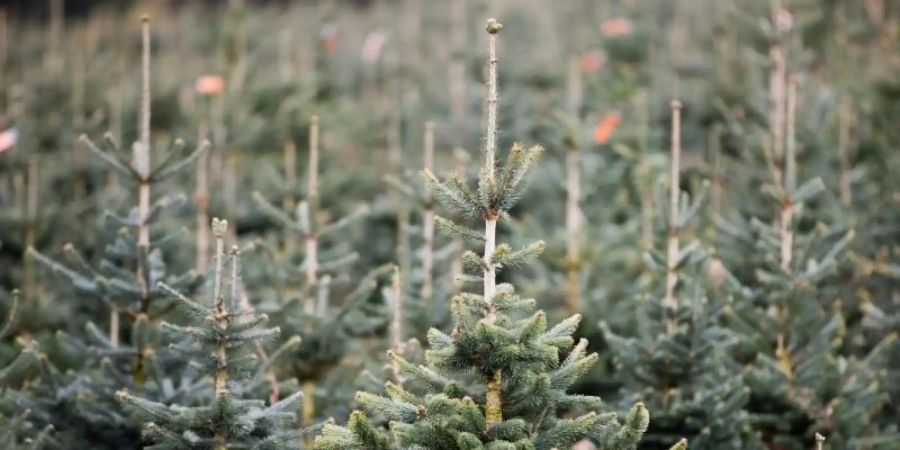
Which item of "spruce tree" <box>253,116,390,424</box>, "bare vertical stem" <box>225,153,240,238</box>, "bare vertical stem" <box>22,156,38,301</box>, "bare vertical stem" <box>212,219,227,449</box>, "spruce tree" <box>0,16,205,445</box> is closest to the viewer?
"bare vertical stem" <box>212,219,227,449</box>

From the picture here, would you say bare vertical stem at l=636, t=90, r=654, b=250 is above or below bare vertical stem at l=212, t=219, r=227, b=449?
above

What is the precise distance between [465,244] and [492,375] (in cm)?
623

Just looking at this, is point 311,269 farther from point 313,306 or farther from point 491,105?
point 491,105

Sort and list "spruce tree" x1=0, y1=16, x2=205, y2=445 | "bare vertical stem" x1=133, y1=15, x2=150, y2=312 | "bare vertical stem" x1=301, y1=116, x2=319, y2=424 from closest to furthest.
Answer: "spruce tree" x1=0, y1=16, x2=205, y2=445 < "bare vertical stem" x1=133, y1=15, x2=150, y2=312 < "bare vertical stem" x1=301, y1=116, x2=319, y2=424

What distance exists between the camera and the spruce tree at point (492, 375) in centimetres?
468

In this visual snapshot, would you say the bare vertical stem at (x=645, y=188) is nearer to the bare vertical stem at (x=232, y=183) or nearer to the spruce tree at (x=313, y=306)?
the spruce tree at (x=313, y=306)

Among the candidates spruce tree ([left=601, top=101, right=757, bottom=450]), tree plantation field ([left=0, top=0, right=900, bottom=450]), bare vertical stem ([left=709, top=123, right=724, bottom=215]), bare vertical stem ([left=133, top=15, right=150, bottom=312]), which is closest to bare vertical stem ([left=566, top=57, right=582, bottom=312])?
tree plantation field ([left=0, top=0, right=900, bottom=450])

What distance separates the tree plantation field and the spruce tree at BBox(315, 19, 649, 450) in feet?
0.06

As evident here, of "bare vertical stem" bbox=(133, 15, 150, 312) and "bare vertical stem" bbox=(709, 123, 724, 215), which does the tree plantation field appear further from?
"bare vertical stem" bbox=(709, 123, 724, 215)

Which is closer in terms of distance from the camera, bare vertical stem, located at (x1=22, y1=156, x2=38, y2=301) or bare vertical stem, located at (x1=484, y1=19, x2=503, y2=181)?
bare vertical stem, located at (x1=484, y1=19, x2=503, y2=181)

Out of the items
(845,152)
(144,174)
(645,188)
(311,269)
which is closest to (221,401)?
(144,174)

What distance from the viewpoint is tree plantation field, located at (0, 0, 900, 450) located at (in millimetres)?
5172

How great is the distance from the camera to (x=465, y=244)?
36.6ft

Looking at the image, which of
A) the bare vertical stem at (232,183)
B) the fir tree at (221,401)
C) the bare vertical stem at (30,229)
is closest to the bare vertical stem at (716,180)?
the bare vertical stem at (232,183)
